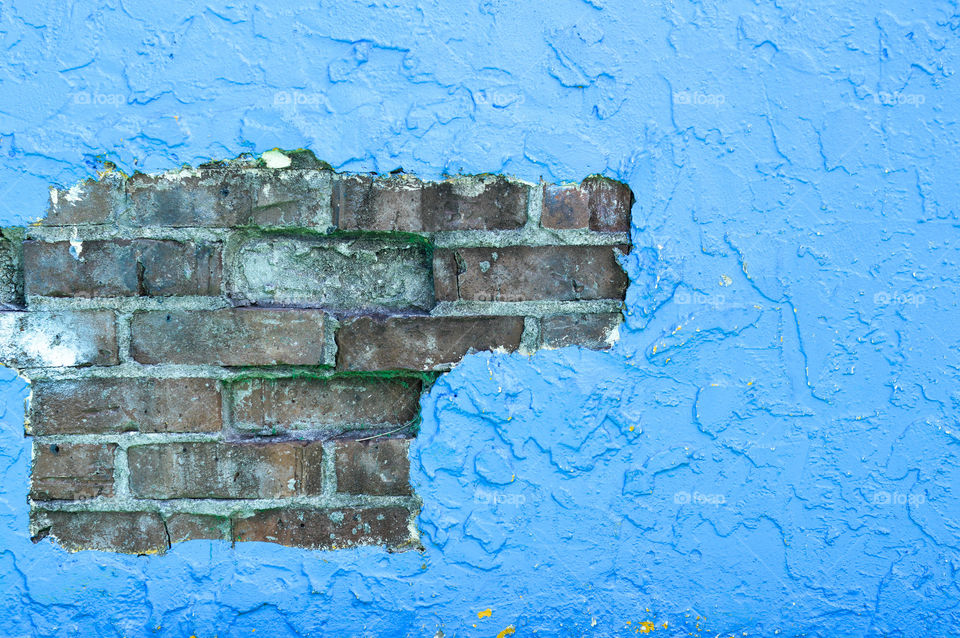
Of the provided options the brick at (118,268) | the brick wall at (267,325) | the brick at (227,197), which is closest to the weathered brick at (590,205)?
the brick wall at (267,325)

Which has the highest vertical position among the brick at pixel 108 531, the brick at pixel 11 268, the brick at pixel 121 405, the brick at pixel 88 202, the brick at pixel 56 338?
the brick at pixel 88 202

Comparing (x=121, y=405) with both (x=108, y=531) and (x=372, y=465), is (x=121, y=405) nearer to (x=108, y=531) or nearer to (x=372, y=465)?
(x=108, y=531)

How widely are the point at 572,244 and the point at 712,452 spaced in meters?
0.30

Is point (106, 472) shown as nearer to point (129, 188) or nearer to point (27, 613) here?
point (27, 613)

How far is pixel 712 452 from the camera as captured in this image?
77 cm

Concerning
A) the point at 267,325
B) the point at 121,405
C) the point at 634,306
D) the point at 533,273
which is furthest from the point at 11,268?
the point at 634,306

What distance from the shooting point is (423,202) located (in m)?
0.75

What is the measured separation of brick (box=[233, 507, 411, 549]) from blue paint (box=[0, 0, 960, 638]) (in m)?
0.02

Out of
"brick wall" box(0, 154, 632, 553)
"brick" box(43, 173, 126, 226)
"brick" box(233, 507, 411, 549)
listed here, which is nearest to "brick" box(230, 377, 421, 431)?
"brick wall" box(0, 154, 632, 553)

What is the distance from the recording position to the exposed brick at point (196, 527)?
78 cm

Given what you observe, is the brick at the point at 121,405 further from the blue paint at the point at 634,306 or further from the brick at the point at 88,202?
the brick at the point at 88,202

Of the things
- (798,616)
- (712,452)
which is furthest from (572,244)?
(798,616)

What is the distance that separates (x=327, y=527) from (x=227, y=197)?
415mm

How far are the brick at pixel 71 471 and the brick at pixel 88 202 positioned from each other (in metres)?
0.27
